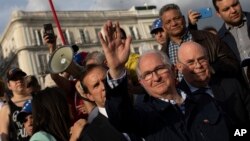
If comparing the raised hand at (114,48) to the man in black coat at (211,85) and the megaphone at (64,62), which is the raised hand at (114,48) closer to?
the man in black coat at (211,85)

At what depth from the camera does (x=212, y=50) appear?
3.60 metres

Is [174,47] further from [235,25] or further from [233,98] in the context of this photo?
[233,98]

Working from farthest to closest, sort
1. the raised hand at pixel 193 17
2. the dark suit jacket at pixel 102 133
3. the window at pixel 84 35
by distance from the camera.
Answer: the window at pixel 84 35 < the raised hand at pixel 193 17 < the dark suit jacket at pixel 102 133

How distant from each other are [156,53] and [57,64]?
4.67ft

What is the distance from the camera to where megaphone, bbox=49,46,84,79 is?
367 cm

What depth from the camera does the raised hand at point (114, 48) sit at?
238 cm

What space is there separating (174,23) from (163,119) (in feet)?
5.58

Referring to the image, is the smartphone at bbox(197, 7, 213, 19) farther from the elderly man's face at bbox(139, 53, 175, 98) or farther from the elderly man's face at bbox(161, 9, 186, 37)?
the elderly man's face at bbox(139, 53, 175, 98)

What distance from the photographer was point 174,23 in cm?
412

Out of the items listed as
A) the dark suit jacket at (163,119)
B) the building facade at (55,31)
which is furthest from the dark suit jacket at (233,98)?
the building facade at (55,31)

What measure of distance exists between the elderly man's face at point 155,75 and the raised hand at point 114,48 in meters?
0.27

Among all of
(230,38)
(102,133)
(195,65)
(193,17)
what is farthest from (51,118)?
(193,17)

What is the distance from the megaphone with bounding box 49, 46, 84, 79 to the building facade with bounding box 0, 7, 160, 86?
45083mm

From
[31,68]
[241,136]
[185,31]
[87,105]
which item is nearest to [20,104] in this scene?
[87,105]
